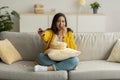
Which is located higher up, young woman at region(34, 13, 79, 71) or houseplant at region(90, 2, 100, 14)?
houseplant at region(90, 2, 100, 14)

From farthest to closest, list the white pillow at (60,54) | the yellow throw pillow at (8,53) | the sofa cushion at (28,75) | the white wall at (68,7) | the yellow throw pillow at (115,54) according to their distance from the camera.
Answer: the white wall at (68,7) → the yellow throw pillow at (115,54) → the yellow throw pillow at (8,53) → the white pillow at (60,54) → the sofa cushion at (28,75)

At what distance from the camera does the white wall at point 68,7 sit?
5547 millimetres

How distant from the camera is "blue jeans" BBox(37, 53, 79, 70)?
2.80 meters

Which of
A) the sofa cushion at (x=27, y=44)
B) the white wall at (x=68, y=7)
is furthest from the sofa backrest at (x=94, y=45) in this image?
the white wall at (x=68, y=7)

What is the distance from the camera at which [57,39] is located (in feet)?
10.2

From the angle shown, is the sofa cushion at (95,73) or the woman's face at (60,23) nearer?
the sofa cushion at (95,73)

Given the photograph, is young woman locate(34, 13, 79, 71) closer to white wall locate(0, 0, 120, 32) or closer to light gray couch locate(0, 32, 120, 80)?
light gray couch locate(0, 32, 120, 80)

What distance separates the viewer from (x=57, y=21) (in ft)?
10.4

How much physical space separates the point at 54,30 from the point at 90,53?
1.87 feet

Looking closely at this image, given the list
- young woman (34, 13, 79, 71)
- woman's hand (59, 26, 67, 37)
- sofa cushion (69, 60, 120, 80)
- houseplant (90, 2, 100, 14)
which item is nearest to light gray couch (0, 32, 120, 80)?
sofa cushion (69, 60, 120, 80)

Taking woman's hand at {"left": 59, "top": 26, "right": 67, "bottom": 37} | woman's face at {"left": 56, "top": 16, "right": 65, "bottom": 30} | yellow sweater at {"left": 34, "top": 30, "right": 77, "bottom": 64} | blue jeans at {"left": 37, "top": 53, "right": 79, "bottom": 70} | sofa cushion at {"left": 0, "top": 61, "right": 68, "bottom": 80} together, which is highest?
woman's face at {"left": 56, "top": 16, "right": 65, "bottom": 30}

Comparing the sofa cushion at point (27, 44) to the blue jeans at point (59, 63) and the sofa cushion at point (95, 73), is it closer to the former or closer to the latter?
the blue jeans at point (59, 63)

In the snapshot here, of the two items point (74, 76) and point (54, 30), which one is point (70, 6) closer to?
point (54, 30)

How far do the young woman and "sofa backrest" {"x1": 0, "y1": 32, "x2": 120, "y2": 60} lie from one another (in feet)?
0.59
